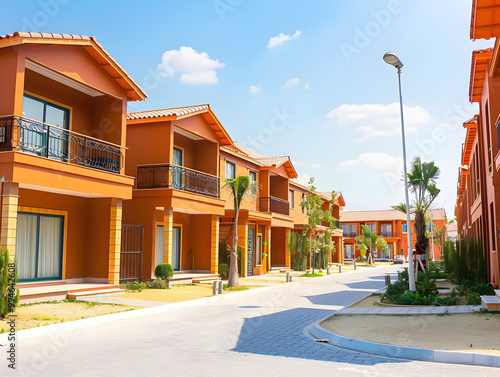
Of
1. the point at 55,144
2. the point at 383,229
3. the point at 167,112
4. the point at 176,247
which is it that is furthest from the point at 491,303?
the point at 383,229

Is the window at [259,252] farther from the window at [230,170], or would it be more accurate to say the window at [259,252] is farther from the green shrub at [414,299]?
the green shrub at [414,299]

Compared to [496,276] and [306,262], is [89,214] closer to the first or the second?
[496,276]

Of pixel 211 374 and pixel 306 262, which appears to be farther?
pixel 306 262

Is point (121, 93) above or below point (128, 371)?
above

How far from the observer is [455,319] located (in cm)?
1136

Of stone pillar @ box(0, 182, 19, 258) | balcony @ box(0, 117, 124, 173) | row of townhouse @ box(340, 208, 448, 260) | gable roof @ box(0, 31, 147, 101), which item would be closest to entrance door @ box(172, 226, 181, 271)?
balcony @ box(0, 117, 124, 173)

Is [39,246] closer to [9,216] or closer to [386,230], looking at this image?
[9,216]

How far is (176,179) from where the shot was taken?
72.6 ft

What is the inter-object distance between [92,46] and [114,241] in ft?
21.8

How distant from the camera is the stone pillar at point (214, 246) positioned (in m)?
23.8

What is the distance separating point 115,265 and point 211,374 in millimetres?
11065

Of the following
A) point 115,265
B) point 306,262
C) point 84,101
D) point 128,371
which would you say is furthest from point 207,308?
point 306,262

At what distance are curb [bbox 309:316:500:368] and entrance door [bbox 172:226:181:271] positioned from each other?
15.5 metres

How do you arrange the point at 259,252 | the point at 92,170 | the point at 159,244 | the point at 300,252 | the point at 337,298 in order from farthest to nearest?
the point at 300,252, the point at 259,252, the point at 159,244, the point at 337,298, the point at 92,170
